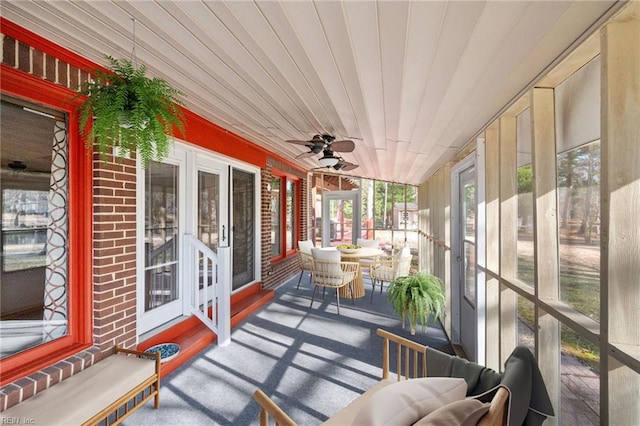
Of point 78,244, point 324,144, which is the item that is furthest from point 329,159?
point 78,244

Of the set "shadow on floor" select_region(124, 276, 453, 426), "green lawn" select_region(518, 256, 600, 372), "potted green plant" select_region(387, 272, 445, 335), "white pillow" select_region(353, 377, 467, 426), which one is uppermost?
"green lawn" select_region(518, 256, 600, 372)

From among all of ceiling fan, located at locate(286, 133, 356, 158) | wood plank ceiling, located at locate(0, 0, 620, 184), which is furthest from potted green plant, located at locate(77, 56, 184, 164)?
ceiling fan, located at locate(286, 133, 356, 158)

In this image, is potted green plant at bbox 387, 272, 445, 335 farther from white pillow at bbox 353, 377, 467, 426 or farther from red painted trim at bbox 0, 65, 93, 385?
red painted trim at bbox 0, 65, 93, 385

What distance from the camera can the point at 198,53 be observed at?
1785 mm

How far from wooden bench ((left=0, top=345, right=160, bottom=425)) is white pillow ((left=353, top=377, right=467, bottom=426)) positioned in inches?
64.4

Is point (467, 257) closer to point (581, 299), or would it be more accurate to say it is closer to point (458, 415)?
point (581, 299)

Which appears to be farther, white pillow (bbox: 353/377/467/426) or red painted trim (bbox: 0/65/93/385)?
red painted trim (bbox: 0/65/93/385)

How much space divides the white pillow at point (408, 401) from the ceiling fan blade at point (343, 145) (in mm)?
2268

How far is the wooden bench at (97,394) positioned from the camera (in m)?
1.54

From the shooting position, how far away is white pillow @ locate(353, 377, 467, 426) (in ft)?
3.20

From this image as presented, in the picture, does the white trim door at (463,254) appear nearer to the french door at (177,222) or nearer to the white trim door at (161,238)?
the french door at (177,222)

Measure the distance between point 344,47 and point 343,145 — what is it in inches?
57.7

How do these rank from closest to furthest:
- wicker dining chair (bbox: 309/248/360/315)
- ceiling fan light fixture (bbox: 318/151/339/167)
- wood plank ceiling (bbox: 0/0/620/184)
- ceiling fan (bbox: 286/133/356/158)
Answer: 1. wood plank ceiling (bbox: 0/0/620/184)
2. ceiling fan (bbox: 286/133/356/158)
3. ceiling fan light fixture (bbox: 318/151/339/167)
4. wicker dining chair (bbox: 309/248/360/315)

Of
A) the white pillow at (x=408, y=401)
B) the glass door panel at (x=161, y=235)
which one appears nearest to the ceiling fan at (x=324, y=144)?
the glass door panel at (x=161, y=235)
